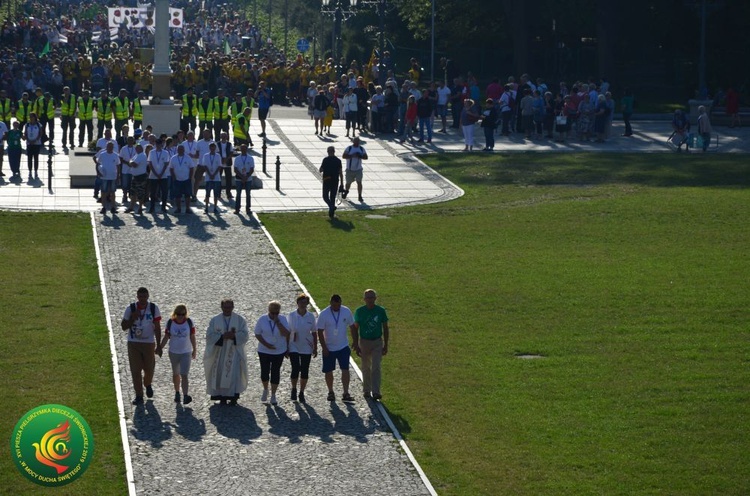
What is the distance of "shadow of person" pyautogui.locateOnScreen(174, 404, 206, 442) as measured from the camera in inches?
658

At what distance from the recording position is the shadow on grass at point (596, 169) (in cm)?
3634

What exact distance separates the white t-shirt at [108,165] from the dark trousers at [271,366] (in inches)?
523

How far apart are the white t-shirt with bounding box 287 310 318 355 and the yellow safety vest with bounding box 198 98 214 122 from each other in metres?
23.6

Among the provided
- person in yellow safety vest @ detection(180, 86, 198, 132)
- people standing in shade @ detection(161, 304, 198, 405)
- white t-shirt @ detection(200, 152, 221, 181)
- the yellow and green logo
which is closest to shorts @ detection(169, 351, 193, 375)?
people standing in shade @ detection(161, 304, 198, 405)

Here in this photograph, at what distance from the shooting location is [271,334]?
59.1 feet

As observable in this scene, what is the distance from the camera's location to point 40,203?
3192cm

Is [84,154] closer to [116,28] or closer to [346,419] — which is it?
[346,419]

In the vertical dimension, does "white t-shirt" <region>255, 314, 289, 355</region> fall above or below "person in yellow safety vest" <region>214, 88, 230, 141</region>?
below

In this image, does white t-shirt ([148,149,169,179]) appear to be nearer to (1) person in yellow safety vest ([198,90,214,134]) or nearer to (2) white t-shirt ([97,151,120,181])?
(2) white t-shirt ([97,151,120,181])

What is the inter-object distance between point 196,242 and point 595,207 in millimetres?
9635

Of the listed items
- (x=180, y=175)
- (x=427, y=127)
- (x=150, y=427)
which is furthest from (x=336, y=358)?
(x=427, y=127)

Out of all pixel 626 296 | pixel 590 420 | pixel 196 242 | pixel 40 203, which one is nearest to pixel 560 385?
pixel 590 420

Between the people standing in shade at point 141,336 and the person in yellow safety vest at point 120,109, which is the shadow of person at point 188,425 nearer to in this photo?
the people standing in shade at point 141,336

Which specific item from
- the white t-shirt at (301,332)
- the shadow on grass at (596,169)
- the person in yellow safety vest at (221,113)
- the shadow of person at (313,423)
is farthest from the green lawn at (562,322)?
the person in yellow safety vest at (221,113)
